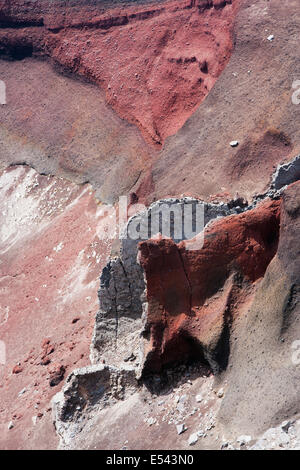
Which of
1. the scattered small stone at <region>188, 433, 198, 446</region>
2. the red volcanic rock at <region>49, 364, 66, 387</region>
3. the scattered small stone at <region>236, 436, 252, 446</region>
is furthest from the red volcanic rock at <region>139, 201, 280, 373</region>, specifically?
the red volcanic rock at <region>49, 364, 66, 387</region>

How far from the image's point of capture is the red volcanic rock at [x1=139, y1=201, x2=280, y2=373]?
53.6 ft

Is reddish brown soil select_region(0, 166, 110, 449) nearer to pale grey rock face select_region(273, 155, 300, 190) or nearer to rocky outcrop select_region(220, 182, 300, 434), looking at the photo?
rocky outcrop select_region(220, 182, 300, 434)

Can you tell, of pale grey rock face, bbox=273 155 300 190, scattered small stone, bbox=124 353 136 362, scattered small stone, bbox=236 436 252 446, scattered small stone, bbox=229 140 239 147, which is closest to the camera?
scattered small stone, bbox=236 436 252 446

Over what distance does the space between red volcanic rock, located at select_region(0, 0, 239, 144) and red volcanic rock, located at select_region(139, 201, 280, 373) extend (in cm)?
1327

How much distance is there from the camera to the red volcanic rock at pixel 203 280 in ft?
53.6

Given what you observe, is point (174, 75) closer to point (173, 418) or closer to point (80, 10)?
point (80, 10)

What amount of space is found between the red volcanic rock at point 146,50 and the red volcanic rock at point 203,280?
43.5 ft

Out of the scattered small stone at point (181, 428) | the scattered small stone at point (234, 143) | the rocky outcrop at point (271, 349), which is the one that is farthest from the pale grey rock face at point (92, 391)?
the scattered small stone at point (234, 143)

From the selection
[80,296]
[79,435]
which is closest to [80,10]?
[80,296]

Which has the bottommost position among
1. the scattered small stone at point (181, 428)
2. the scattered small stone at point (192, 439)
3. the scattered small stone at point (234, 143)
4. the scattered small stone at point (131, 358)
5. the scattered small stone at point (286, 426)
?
the scattered small stone at point (234, 143)

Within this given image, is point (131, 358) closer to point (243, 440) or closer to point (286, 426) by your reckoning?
point (243, 440)

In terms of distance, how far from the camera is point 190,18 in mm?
30359

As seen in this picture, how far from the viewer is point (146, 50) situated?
1235 inches

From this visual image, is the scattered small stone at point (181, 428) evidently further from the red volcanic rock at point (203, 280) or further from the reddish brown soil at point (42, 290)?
the reddish brown soil at point (42, 290)
